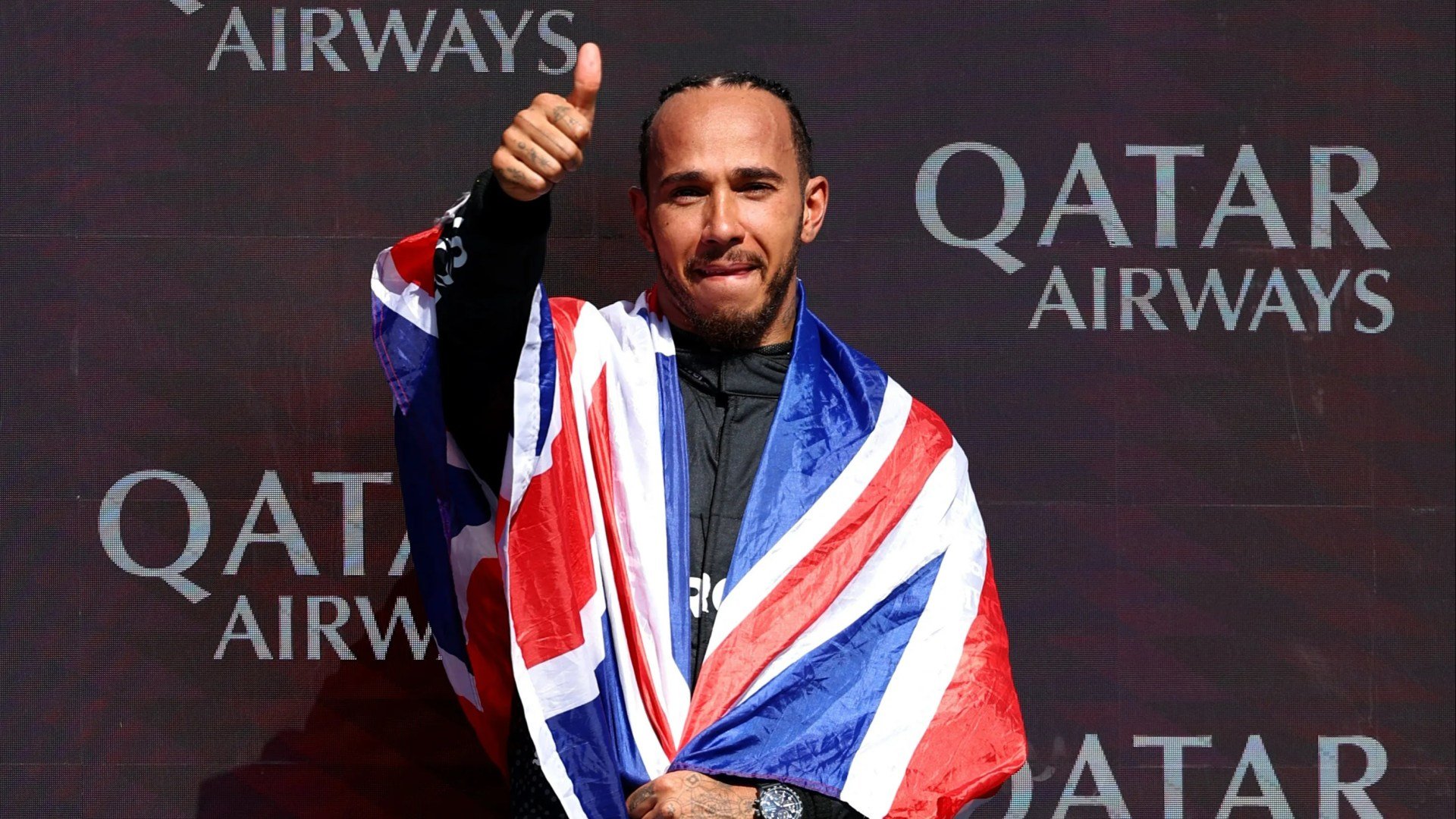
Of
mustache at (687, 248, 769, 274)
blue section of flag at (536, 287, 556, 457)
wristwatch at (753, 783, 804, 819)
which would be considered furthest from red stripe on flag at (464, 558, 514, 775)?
mustache at (687, 248, 769, 274)

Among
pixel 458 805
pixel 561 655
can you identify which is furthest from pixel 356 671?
pixel 561 655

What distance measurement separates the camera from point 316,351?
2.77 meters

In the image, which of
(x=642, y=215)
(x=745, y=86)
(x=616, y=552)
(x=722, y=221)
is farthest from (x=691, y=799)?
(x=745, y=86)

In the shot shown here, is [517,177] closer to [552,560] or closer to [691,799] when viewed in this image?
[552,560]

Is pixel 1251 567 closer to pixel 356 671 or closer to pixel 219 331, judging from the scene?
pixel 356 671

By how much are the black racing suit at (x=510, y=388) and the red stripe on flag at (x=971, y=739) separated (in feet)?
0.35

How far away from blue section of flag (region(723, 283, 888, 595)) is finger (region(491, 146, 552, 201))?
0.55 m

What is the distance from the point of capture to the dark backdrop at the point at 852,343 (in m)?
2.75

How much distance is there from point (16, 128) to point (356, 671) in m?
1.12

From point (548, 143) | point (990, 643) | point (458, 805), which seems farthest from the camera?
point (458, 805)

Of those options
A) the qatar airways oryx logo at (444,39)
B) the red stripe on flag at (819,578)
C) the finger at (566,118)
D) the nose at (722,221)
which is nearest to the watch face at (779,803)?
the red stripe on flag at (819,578)

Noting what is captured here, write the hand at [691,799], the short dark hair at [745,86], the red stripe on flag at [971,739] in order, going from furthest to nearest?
the short dark hair at [745,86] → the red stripe on flag at [971,739] → the hand at [691,799]

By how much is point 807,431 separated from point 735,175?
1.23 feet

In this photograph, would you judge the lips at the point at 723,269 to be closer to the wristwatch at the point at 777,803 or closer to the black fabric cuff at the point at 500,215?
the black fabric cuff at the point at 500,215
